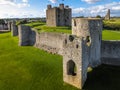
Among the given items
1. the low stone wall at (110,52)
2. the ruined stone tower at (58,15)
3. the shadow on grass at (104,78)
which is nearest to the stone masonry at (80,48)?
the low stone wall at (110,52)

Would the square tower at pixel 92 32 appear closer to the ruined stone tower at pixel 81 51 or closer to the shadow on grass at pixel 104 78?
the ruined stone tower at pixel 81 51

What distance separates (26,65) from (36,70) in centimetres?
205

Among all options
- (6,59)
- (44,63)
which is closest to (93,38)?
(44,63)

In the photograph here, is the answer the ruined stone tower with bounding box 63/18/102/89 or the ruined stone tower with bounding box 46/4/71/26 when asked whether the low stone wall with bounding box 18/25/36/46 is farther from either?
the ruined stone tower with bounding box 46/4/71/26

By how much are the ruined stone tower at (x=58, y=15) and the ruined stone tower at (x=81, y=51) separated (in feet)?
83.9

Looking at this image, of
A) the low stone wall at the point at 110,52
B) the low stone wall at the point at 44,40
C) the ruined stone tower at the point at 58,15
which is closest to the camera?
the low stone wall at the point at 110,52

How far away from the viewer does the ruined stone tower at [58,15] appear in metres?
49.5

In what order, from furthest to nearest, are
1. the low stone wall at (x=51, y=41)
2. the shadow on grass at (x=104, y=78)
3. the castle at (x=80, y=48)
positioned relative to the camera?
1. the low stone wall at (x=51, y=41)
2. the shadow on grass at (x=104, y=78)
3. the castle at (x=80, y=48)

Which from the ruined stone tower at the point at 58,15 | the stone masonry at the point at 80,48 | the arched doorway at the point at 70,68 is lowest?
the arched doorway at the point at 70,68

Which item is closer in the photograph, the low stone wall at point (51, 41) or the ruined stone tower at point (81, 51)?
the ruined stone tower at point (81, 51)

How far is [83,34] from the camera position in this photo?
915 inches

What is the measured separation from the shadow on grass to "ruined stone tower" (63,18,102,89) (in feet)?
2.39

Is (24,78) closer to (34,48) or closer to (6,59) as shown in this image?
(6,59)

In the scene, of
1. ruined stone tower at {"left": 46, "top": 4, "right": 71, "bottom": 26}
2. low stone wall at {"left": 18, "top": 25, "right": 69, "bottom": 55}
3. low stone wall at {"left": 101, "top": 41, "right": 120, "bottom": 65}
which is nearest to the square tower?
low stone wall at {"left": 101, "top": 41, "right": 120, "bottom": 65}
